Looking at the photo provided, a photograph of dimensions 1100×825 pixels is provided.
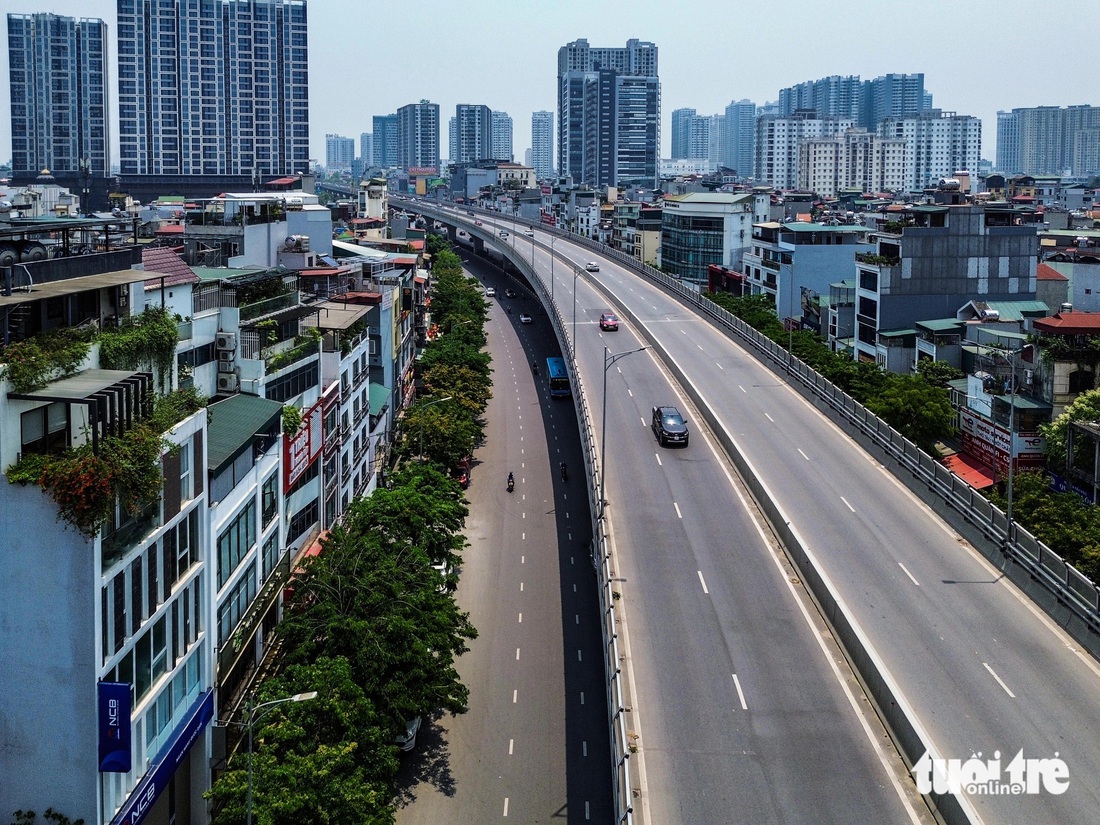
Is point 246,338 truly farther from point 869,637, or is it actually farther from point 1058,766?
point 1058,766

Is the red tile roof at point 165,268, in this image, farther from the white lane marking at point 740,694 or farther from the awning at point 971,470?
the awning at point 971,470

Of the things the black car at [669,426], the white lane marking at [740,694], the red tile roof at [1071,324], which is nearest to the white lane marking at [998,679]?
the white lane marking at [740,694]

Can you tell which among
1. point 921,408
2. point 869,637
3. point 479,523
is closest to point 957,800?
point 869,637

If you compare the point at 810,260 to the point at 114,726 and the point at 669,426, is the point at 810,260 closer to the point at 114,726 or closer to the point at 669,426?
the point at 669,426

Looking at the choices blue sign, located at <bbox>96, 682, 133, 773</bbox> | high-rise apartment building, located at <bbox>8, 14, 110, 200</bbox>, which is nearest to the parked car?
blue sign, located at <bbox>96, 682, 133, 773</bbox>

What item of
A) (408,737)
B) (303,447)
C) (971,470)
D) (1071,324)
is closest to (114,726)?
(408,737)

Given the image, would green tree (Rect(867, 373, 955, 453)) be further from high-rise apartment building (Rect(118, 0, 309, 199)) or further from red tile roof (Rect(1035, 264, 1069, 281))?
high-rise apartment building (Rect(118, 0, 309, 199))
